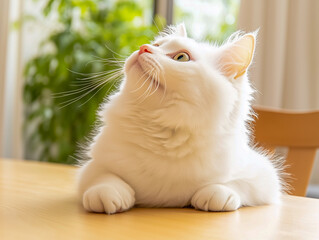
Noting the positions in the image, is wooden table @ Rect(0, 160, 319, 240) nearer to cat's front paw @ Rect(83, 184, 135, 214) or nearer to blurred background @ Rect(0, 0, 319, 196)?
cat's front paw @ Rect(83, 184, 135, 214)

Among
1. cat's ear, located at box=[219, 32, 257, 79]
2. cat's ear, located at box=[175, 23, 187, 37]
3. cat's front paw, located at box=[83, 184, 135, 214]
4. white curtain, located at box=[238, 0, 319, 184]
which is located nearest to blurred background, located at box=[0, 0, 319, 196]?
white curtain, located at box=[238, 0, 319, 184]

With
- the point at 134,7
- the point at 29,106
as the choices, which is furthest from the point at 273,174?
the point at 29,106

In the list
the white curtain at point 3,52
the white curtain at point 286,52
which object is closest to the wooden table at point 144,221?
the white curtain at point 286,52

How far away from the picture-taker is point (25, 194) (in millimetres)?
1002

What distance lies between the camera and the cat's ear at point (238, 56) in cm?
89

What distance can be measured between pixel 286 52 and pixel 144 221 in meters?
1.78

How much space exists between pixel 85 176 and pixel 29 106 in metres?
2.85

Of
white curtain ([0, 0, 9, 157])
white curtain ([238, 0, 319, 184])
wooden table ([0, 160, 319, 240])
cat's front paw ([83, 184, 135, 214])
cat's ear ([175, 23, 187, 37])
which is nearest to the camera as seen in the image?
wooden table ([0, 160, 319, 240])

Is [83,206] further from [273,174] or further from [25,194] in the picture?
[273,174]

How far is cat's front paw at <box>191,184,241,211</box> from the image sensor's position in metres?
0.85

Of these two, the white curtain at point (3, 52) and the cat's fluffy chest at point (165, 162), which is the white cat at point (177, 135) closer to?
the cat's fluffy chest at point (165, 162)

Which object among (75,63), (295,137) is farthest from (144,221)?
(75,63)

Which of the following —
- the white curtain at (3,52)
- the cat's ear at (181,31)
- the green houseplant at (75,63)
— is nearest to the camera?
the cat's ear at (181,31)

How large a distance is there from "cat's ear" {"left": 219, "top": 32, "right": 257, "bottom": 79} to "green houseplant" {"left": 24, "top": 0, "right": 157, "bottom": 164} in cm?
189
